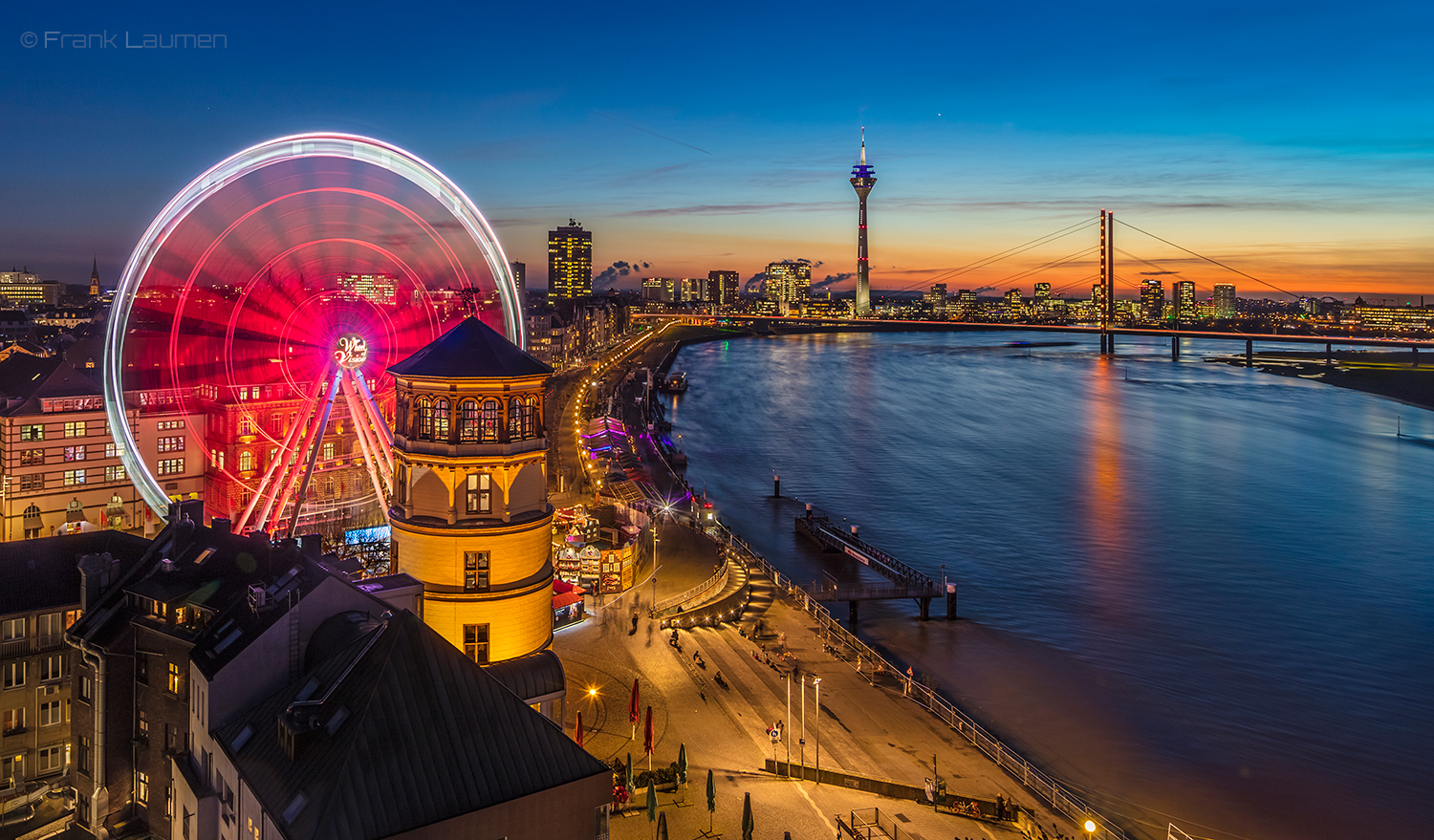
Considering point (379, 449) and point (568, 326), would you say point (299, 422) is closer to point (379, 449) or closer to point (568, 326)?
point (379, 449)

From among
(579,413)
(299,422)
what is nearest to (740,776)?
(299,422)

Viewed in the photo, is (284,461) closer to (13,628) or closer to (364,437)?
(364,437)

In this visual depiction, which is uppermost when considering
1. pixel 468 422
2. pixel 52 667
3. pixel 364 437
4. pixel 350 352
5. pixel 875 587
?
pixel 350 352

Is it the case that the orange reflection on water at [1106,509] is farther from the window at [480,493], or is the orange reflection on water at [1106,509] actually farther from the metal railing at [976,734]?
the window at [480,493]

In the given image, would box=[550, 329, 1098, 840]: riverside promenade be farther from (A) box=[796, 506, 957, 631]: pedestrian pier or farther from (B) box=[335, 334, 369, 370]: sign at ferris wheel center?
(B) box=[335, 334, 369, 370]: sign at ferris wheel center

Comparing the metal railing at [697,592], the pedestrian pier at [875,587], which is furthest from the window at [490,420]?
the pedestrian pier at [875,587]

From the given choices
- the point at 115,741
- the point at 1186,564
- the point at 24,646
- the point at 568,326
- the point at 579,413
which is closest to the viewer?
the point at 115,741

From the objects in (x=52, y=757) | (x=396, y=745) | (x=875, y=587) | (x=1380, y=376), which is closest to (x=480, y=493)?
(x=396, y=745)
